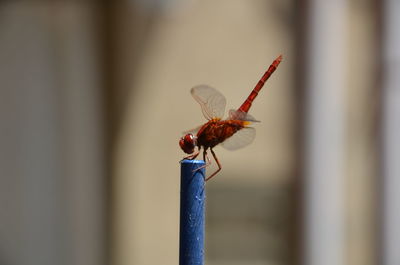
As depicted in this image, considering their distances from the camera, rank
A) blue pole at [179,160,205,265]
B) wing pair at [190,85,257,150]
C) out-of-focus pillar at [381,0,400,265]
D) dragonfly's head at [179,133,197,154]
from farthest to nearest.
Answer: out-of-focus pillar at [381,0,400,265] < wing pair at [190,85,257,150] < dragonfly's head at [179,133,197,154] < blue pole at [179,160,205,265]

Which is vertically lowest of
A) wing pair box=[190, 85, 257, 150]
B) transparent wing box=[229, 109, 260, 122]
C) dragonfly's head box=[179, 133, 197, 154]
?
dragonfly's head box=[179, 133, 197, 154]

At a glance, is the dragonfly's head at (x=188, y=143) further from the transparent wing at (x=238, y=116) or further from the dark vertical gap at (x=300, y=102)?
the dark vertical gap at (x=300, y=102)

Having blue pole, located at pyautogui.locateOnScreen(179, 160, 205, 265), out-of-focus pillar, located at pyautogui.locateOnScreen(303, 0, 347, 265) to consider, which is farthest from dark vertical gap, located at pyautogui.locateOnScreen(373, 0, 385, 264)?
blue pole, located at pyautogui.locateOnScreen(179, 160, 205, 265)

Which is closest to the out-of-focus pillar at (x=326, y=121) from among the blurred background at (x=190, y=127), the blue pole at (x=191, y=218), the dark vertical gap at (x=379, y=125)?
the blurred background at (x=190, y=127)

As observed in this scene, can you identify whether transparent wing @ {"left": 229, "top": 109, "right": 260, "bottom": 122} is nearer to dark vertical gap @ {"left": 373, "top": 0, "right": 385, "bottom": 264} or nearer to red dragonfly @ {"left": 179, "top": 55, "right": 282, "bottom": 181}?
red dragonfly @ {"left": 179, "top": 55, "right": 282, "bottom": 181}

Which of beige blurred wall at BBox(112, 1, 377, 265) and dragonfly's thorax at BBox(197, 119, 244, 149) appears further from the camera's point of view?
beige blurred wall at BBox(112, 1, 377, 265)

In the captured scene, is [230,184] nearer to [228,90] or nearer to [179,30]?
[228,90]

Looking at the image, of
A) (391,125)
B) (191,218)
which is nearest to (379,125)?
(391,125)

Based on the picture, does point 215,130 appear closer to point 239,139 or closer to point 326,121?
point 239,139

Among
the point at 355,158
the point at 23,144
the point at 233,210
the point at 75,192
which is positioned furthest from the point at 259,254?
the point at 23,144
